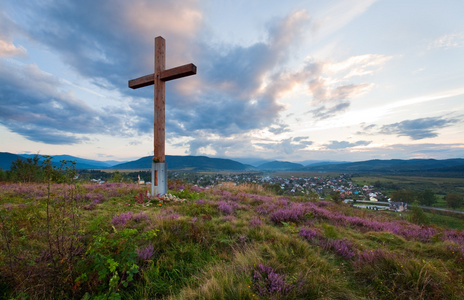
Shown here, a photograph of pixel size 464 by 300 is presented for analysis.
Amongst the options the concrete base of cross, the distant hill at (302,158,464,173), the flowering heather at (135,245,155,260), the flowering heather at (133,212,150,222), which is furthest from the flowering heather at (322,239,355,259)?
the distant hill at (302,158,464,173)

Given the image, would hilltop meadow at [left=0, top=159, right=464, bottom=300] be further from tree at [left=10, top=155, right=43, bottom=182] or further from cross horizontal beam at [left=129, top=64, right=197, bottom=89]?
tree at [left=10, top=155, right=43, bottom=182]

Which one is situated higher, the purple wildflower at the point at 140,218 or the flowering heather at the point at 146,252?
the purple wildflower at the point at 140,218

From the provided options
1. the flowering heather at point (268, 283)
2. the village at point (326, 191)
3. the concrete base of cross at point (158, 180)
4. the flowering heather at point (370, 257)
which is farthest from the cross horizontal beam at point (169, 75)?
the flowering heather at point (370, 257)

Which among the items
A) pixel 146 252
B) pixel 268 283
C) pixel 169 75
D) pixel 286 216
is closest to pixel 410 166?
pixel 286 216

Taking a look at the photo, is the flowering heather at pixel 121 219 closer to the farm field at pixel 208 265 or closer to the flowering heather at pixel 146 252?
the farm field at pixel 208 265

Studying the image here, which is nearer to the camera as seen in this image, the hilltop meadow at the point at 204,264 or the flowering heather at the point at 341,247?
the hilltop meadow at the point at 204,264

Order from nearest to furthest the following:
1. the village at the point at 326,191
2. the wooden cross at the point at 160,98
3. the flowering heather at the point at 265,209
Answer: the flowering heather at the point at 265,209, the wooden cross at the point at 160,98, the village at the point at 326,191

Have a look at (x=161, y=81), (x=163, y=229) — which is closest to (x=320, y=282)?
(x=163, y=229)

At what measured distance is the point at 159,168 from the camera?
8.66 m

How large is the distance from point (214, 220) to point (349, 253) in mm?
3571

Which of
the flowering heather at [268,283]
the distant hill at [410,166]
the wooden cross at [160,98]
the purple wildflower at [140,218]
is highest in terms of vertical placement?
the wooden cross at [160,98]

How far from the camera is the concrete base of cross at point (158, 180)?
8508 mm

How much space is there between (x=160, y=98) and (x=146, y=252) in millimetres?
7501

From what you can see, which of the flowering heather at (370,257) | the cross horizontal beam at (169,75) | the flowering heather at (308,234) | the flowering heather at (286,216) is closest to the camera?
the flowering heather at (370,257)
